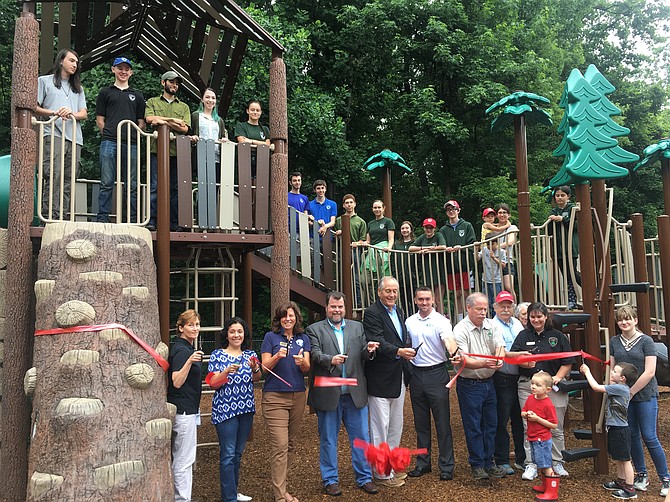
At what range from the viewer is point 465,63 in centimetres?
1656

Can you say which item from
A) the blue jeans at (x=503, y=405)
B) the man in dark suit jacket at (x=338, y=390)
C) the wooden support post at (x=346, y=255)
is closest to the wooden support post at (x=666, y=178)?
the blue jeans at (x=503, y=405)

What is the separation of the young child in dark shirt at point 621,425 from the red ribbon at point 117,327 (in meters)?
3.79

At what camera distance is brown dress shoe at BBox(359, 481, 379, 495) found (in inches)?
210

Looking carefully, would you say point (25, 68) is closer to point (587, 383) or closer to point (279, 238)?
point (279, 238)

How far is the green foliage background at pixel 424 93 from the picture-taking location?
48.4 ft

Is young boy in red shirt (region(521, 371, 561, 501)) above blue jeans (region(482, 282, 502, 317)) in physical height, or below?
below

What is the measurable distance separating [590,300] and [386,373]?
2.21 metres

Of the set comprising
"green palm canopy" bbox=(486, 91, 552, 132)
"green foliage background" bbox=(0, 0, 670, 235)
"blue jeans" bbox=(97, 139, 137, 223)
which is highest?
"green foliage background" bbox=(0, 0, 670, 235)

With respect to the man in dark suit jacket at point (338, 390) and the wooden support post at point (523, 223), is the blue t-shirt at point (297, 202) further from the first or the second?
the man in dark suit jacket at point (338, 390)

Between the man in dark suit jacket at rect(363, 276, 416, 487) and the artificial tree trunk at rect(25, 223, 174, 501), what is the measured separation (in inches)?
72.4

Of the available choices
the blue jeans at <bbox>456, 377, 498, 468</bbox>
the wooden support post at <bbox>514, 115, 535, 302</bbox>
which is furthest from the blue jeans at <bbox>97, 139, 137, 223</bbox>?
the wooden support post at <bbox>514, 115, 535, 302</bbox>

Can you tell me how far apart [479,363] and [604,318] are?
69.5 inches

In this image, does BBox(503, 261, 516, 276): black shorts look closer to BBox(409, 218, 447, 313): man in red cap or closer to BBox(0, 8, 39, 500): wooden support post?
BBox(409, 218, 447, 313): man in red cap

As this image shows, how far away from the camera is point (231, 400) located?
4.85 metres
